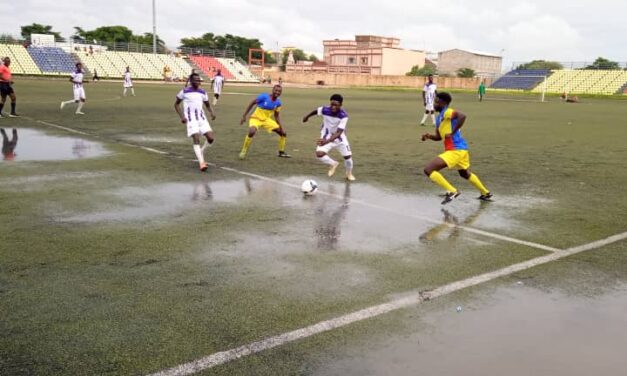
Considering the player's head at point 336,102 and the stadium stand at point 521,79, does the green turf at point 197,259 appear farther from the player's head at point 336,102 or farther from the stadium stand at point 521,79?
the stadium stand at point 521,79

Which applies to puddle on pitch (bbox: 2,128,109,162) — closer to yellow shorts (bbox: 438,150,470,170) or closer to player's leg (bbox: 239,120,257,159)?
player's leg (bbox: 239,120,257,159)

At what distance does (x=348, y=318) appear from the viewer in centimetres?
452

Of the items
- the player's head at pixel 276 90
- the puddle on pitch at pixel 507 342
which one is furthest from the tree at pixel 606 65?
the puddle on pitch at pixel 507 342

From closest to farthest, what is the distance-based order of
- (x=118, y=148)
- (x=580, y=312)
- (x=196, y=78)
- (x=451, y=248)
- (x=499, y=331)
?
(x=499, y=331)
(x=580, y=312)
(x=451, y=248)
(x=196, y=78)
(x=118, y=148)

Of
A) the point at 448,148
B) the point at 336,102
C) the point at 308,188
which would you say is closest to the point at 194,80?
the point at 336,102

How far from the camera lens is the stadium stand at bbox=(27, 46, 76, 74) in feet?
212

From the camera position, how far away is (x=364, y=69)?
382 feet

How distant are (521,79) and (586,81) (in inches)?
370

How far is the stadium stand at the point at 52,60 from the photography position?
212ft

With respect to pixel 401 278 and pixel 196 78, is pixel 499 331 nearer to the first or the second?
pixel 401 278

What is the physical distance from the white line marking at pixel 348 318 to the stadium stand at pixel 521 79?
7403 centimetres

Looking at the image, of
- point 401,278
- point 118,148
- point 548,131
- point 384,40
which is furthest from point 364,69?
point 401,278

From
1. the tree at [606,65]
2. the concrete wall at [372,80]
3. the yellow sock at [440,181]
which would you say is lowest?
the yellow sock at [440,181]

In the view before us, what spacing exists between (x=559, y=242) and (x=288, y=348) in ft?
14.4
